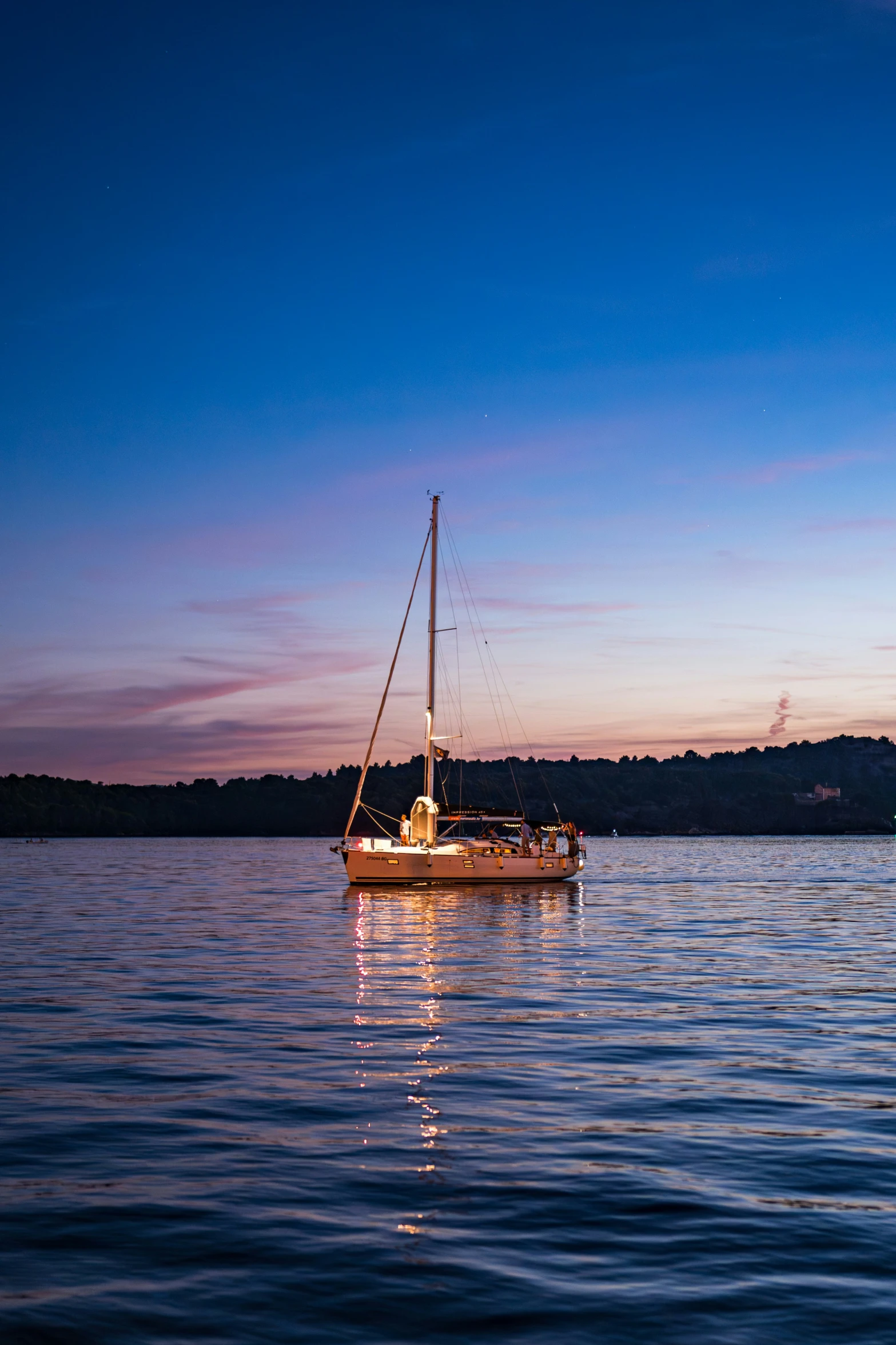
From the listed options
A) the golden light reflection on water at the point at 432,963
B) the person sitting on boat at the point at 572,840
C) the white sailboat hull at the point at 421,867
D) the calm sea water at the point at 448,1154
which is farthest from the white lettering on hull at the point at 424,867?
the calm sea water at the point at 448,1154

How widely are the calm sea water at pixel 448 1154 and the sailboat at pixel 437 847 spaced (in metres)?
36.5

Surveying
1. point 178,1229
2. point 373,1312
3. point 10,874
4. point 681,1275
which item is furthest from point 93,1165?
point 10,874

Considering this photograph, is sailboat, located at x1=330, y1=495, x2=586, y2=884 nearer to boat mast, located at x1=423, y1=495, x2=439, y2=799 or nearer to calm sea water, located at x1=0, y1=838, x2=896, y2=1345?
boat mast, located at x1=423, y1=495, x2=439, y2=799

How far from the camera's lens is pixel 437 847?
73.4 m

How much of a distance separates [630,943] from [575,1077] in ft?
86.8

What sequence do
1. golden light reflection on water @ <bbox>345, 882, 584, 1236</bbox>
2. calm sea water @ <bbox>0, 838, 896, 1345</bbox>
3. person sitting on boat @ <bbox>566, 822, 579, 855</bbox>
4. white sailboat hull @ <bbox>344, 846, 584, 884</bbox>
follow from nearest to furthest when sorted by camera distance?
calm sea water @ <bbox>0, 838, 896, 1345</bbox> → golden light reflection on water @ <bbox>345, 882, 584, 1236</bbox> → white sailboat hull @ <bbox>344, 846, 584, 884</bbox> → person sitting on boat @ <bbox>566, 822, 579, 855</bbox>

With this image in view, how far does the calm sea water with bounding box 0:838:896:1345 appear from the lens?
988cm

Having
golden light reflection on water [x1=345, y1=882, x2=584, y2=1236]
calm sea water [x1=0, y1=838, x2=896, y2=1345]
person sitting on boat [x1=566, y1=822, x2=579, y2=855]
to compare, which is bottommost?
golden light reflection on water [x1=345, y1=882, x2=584, y2=1236]

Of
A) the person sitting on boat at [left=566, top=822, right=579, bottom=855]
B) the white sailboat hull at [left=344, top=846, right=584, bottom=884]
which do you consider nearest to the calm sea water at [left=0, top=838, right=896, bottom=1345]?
the white sailboat hull at [left=344, top=846, right=584, bottom=884]

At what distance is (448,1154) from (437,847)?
195ft

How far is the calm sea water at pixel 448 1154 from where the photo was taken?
32.4ft

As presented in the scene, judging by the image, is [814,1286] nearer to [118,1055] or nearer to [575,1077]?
[575,1077]

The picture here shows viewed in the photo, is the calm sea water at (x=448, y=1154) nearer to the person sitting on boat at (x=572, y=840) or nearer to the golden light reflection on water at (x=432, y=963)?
the golden light reflection on water at (x=432, y=963)

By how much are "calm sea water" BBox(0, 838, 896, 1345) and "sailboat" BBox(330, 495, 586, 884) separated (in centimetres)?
3646
